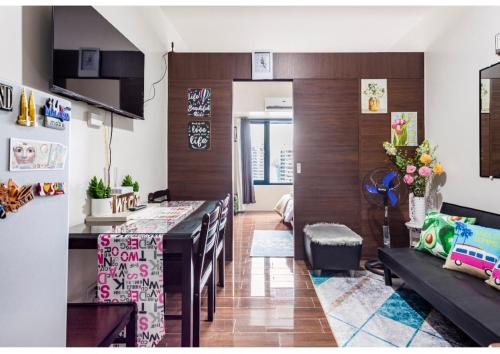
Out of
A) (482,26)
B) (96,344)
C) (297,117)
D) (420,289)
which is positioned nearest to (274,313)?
(420,289)

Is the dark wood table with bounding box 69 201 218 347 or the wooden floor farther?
the wooden floor

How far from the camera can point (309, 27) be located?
3340 millimetres

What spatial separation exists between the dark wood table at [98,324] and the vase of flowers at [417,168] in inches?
115

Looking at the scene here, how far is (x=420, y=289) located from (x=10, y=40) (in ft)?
8.84

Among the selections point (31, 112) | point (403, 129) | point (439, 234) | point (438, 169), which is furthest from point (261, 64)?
point (31, 112)

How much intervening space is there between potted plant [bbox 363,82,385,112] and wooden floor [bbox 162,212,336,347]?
6.73ft

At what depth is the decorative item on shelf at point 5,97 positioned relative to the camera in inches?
26.7

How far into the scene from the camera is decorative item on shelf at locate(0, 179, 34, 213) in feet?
2.23

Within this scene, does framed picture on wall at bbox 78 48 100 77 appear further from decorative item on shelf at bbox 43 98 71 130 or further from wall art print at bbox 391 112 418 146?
wall art print at bbox 391 112 418 146

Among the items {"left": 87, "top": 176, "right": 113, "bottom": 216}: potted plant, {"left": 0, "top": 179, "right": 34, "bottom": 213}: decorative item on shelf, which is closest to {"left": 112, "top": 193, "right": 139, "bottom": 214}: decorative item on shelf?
{"left": 87, "top": 176, "right": 113, "bottom": 216}: potted plant

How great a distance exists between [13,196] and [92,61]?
1.25m

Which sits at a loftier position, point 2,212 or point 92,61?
point 92,61

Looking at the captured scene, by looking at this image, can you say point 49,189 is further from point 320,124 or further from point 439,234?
point 320,124

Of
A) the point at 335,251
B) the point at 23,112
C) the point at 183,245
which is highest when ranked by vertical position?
the point at 23,112
